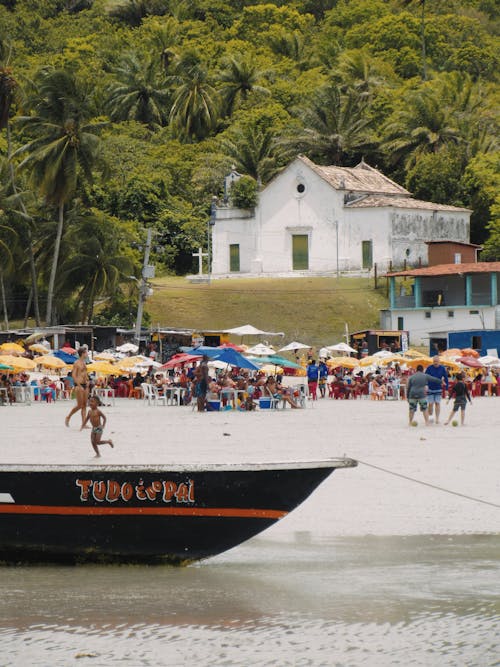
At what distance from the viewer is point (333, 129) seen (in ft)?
250

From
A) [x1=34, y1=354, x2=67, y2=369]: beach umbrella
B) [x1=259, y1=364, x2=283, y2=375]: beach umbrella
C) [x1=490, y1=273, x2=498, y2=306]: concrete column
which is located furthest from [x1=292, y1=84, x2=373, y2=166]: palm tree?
[x1=34, y1=354, x2=67, y2=369]: beach umbrella

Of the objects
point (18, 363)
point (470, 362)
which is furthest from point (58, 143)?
point (470, 362)

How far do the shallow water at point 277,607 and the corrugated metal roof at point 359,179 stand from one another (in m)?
53.7

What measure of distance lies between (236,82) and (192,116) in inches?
233

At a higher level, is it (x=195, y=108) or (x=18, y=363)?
(x=195, y=108)

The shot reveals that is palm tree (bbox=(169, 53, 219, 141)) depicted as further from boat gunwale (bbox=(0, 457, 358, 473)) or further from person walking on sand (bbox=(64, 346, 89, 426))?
boat gunwale (bbox=(0, 457, 358, 473))

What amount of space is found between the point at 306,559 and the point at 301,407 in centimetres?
2067

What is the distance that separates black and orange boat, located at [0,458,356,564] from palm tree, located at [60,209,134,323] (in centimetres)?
4312

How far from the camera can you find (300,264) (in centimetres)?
6625

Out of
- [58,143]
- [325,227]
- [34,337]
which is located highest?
[58,143]

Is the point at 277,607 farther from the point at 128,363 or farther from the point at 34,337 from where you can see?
the point at 34,337

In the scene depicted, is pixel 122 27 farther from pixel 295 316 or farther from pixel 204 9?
pixel 295 316

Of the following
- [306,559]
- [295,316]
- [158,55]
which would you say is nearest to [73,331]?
[295,316]

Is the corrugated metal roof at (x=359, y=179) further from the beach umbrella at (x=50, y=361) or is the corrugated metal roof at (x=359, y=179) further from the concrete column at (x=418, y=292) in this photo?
the beach umbrella at (x=50, y=361)
